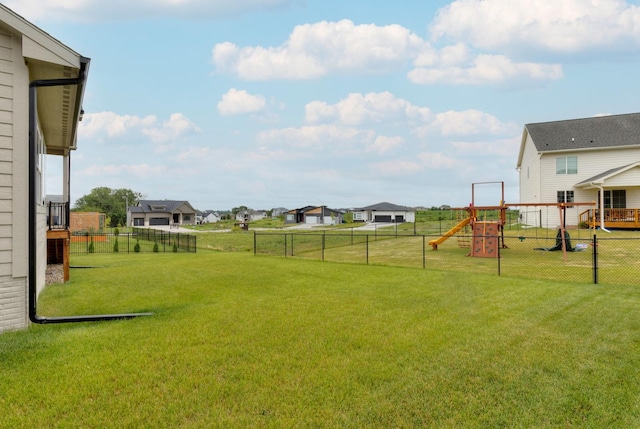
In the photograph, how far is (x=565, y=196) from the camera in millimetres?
26469

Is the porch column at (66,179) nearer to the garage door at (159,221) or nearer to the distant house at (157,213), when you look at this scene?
the distant house at (157,213)

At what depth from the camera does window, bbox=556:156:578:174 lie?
87.2ft

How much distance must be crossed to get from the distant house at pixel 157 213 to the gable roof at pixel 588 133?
61.0 metres

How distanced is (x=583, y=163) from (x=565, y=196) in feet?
8.93

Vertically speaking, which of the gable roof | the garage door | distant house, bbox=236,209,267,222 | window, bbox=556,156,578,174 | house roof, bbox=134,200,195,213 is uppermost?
the gable roof

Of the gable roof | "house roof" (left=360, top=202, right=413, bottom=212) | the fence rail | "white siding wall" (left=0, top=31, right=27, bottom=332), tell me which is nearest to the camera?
"white siding wall" (left=0, top=31, right=27, bottom=332)

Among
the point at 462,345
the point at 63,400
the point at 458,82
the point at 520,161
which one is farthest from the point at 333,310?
the point at 520,161

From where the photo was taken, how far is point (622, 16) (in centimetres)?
1490

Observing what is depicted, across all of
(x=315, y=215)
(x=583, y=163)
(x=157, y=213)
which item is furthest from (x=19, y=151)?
(x=315, y=215)

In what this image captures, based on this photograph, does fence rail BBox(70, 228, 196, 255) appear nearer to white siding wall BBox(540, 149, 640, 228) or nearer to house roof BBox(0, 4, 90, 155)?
house roof BBox(0, 4, 90, 155)

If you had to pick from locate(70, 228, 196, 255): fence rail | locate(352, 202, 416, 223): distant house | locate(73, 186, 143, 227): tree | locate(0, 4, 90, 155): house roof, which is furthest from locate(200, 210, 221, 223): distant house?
locate(0, 4, 90, 155): house roof

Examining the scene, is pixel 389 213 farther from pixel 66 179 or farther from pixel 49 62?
pixel 49 62

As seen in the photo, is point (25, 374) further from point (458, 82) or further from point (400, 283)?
point (458, 82)

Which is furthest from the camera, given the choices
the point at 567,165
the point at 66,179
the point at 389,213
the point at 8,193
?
the point at 389,213
